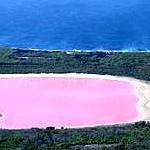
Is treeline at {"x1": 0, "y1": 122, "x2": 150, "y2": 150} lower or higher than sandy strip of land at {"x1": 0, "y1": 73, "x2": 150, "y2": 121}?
lower

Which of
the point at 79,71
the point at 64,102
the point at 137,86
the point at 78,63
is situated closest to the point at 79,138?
the point at 64,102

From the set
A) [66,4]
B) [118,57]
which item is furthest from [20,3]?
[118,57]

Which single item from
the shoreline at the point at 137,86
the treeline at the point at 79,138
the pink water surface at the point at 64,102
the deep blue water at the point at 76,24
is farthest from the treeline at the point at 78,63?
the treeline at the point at 79,138

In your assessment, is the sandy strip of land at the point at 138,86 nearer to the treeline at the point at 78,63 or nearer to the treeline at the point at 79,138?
the treeline at the point at 78,63

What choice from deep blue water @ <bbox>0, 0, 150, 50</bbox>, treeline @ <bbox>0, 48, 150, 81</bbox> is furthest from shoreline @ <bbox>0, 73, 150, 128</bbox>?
deep blue water @ <bbox>0, 0, 150, 50</bbox>

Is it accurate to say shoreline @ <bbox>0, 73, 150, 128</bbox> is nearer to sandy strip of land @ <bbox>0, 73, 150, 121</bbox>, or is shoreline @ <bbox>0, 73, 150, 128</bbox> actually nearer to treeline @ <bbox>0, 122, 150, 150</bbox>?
sandy strip of land @ <bbox>0, 73, 150, 121</bbox>

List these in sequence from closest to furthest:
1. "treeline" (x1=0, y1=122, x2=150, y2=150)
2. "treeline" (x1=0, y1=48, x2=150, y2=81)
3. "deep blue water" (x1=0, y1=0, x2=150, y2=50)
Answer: "treeline" (x1=0, y1=122, x2=150, y2=150) → "treeline" (x1=0, y1=48, x2=150, y2=81) → "deep blue water" (x1=0, y1=0, x2=150, y2=50)
